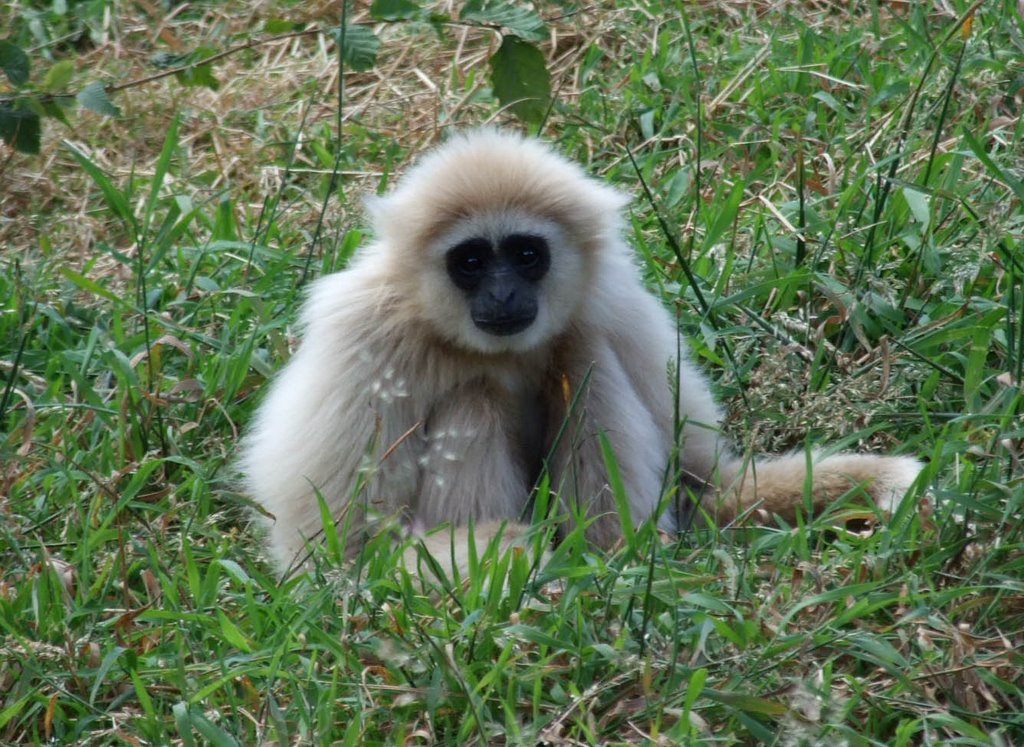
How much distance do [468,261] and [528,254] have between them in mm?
209

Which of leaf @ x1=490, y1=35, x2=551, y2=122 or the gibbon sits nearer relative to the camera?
leaf @ x1=490, y1=35, x2=551, y2=122

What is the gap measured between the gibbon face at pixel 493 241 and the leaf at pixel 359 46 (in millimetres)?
714

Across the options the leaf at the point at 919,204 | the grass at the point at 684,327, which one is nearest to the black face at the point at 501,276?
the grass at the point at 684,327

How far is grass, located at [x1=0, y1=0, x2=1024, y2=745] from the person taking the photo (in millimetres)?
3395

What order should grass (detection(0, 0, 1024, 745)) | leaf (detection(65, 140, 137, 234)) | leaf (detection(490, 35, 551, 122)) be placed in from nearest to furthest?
grass (detection(0, 0, 1024, 745)) < leaf (detection(490, 35, 551, 122)) < leaf (detection(65, 140, 137, 234))

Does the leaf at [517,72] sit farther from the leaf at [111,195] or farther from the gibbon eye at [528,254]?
the leaf at [111,195]

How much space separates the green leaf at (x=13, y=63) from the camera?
11.8 ft

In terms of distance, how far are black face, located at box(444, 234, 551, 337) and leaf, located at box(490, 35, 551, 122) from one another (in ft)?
2.68

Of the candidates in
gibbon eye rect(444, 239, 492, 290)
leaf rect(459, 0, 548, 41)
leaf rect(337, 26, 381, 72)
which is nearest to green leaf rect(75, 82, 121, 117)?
leaf rect(337, 26, 381, 72)

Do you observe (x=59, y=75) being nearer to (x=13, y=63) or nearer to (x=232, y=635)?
(x=13, y=63)

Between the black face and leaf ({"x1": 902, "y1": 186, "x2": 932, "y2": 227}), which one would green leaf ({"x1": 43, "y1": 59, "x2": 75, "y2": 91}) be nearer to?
the black face

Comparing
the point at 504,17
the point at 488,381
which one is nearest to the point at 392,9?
the point at 504,17

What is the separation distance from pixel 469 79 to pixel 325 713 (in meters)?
4.59

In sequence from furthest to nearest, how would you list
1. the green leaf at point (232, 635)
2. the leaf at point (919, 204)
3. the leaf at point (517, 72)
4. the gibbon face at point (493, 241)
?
the leaf at point (919, 204), the gibbon face at point (493, 241), the leaf at point (517, 72), the green leaf at point (232, 635)
